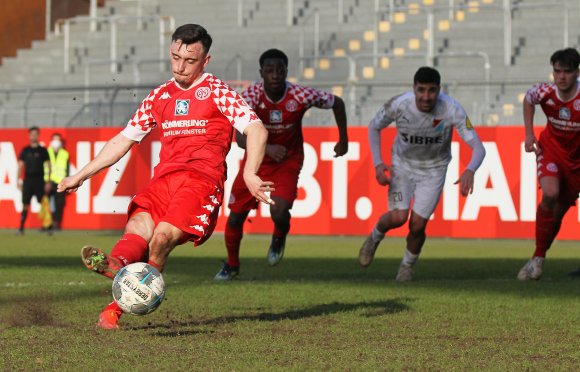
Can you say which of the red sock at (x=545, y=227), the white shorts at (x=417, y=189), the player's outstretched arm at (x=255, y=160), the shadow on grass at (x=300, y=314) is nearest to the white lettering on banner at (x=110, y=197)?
the white shorts at (x=417, y=189)

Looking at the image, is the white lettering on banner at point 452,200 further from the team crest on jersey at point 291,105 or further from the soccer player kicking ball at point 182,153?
the soccer player kicking ball at point 182,153

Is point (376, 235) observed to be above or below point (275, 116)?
below

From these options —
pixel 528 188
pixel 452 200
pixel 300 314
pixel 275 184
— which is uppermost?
pixel 275 184

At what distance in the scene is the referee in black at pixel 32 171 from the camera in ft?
76.3

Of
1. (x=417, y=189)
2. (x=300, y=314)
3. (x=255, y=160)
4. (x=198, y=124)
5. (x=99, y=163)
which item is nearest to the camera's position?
(x=255, y=160)

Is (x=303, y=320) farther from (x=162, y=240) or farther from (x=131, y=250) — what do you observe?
(x=131, y=250)

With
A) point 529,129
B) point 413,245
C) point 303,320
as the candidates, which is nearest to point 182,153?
point 303,320

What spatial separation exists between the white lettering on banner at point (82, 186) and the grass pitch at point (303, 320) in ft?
27.5

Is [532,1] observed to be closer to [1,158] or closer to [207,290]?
[1,158]

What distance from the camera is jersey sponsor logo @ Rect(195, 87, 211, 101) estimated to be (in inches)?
306

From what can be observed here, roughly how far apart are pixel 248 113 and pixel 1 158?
58.3ft

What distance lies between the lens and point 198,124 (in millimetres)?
7762

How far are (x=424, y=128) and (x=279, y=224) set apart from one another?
1930 mm

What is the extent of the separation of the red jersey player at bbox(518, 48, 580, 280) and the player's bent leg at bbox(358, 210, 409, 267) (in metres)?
1.44
